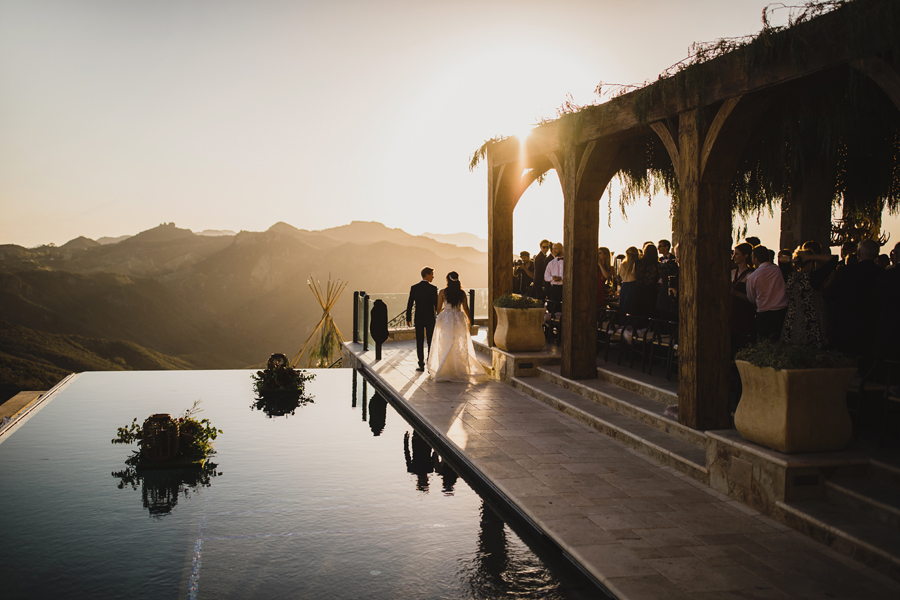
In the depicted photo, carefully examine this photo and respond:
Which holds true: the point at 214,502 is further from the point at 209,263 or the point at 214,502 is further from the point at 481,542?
the point at 209,263

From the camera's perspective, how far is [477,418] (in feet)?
26.2

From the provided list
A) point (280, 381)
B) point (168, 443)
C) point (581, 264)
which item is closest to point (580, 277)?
point (581, 264)

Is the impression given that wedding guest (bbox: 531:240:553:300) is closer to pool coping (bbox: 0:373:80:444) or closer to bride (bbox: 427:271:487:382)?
bride (bbox: 427:271:487:382)

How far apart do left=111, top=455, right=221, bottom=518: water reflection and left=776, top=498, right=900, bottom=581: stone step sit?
4.52 meters

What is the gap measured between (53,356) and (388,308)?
174ft

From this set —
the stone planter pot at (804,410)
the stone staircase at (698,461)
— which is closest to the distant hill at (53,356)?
the stone staircase at (698,461)

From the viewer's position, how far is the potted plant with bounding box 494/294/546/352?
34.9 feet

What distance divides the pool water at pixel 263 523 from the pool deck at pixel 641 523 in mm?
286

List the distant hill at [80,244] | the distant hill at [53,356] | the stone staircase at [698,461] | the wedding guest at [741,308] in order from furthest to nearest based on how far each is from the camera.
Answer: the distant hill at [80,244] < the distant hill at [53,356] < the wedding guest at [741,308] < the stone staircase at [698,461]

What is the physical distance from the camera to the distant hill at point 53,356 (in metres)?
51.4

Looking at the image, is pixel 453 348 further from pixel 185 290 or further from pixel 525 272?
pixel 185 290

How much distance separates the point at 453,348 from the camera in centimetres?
1056

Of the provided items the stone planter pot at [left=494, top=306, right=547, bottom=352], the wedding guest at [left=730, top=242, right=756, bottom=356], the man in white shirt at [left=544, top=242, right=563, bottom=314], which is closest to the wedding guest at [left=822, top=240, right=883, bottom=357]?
the wedding guest at [left=730, top=242, right=756, bottom=356]

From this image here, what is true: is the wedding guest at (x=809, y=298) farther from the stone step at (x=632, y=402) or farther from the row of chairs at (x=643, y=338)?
the row of chairs at (x=643, y=338)
